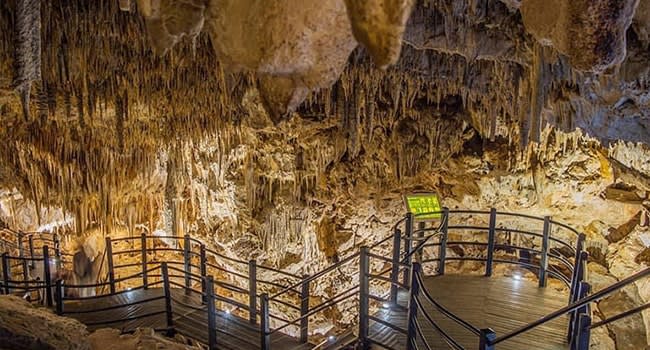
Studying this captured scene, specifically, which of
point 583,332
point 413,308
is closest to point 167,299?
point 413,308

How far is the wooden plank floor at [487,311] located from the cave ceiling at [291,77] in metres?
1.89

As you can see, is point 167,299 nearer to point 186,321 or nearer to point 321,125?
point 186,321

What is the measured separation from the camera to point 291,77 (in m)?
2.55

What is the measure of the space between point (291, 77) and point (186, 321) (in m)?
3.88

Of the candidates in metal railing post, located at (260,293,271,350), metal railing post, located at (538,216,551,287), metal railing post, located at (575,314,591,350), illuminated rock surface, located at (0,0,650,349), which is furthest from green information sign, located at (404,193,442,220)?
metal railing post, located at (575,314,591,350)

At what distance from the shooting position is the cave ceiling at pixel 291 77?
8.20 feet

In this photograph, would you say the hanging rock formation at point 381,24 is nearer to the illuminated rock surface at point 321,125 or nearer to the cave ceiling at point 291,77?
the cave ceiling at point 291,77

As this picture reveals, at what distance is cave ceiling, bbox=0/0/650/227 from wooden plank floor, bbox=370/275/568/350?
189 cm

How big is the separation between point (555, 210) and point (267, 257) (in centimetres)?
597

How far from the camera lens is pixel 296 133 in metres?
8.97

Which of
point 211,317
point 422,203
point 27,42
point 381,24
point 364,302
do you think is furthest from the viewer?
point 422,203

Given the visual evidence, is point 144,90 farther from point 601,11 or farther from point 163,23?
point 601,11

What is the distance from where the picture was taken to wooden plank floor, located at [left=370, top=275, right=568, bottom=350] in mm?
4094

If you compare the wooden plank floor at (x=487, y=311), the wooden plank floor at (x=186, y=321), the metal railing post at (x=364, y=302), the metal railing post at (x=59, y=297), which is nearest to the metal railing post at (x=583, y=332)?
the wooden plank floor at (x=487, y=311)
